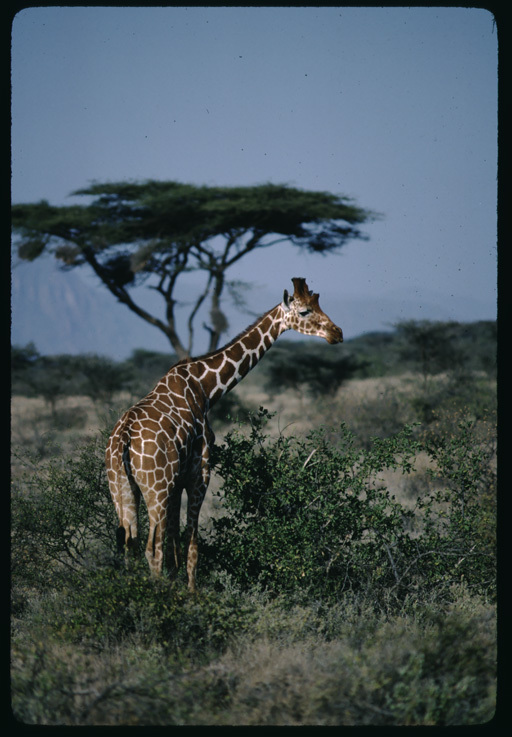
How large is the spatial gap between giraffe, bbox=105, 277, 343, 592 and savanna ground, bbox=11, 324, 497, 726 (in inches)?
9.9

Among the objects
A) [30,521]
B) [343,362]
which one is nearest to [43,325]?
[343,362]

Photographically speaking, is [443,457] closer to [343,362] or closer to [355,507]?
[355,507]

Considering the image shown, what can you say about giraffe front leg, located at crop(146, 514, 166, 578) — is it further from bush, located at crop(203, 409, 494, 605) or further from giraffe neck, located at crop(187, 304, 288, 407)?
giraffe neck, located at crop(187, 304, 288, 407)

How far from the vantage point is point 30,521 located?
274 inches

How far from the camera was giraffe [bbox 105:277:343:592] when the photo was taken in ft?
18.2

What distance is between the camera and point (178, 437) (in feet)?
19.1

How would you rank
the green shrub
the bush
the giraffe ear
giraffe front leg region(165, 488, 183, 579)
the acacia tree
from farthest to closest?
the acacia tree
the green shrub
the giraffe ear
the bush
giraffe front leg region(165, 488, 183, 579)

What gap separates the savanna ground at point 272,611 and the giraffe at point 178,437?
25 cm

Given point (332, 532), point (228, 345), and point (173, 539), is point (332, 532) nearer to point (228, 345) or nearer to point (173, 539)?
point (173, 539)

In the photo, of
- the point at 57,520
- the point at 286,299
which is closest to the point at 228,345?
the point at 286,299

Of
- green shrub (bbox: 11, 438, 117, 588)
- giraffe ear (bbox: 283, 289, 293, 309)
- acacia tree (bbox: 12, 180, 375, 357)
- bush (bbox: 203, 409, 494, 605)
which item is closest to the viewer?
bush (bbox: 203, 409, 494, 605)

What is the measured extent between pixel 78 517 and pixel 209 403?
161 cm

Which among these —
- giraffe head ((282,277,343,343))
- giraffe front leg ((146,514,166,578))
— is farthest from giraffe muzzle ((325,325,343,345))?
giraffe front leg ((146,514,166,578))
